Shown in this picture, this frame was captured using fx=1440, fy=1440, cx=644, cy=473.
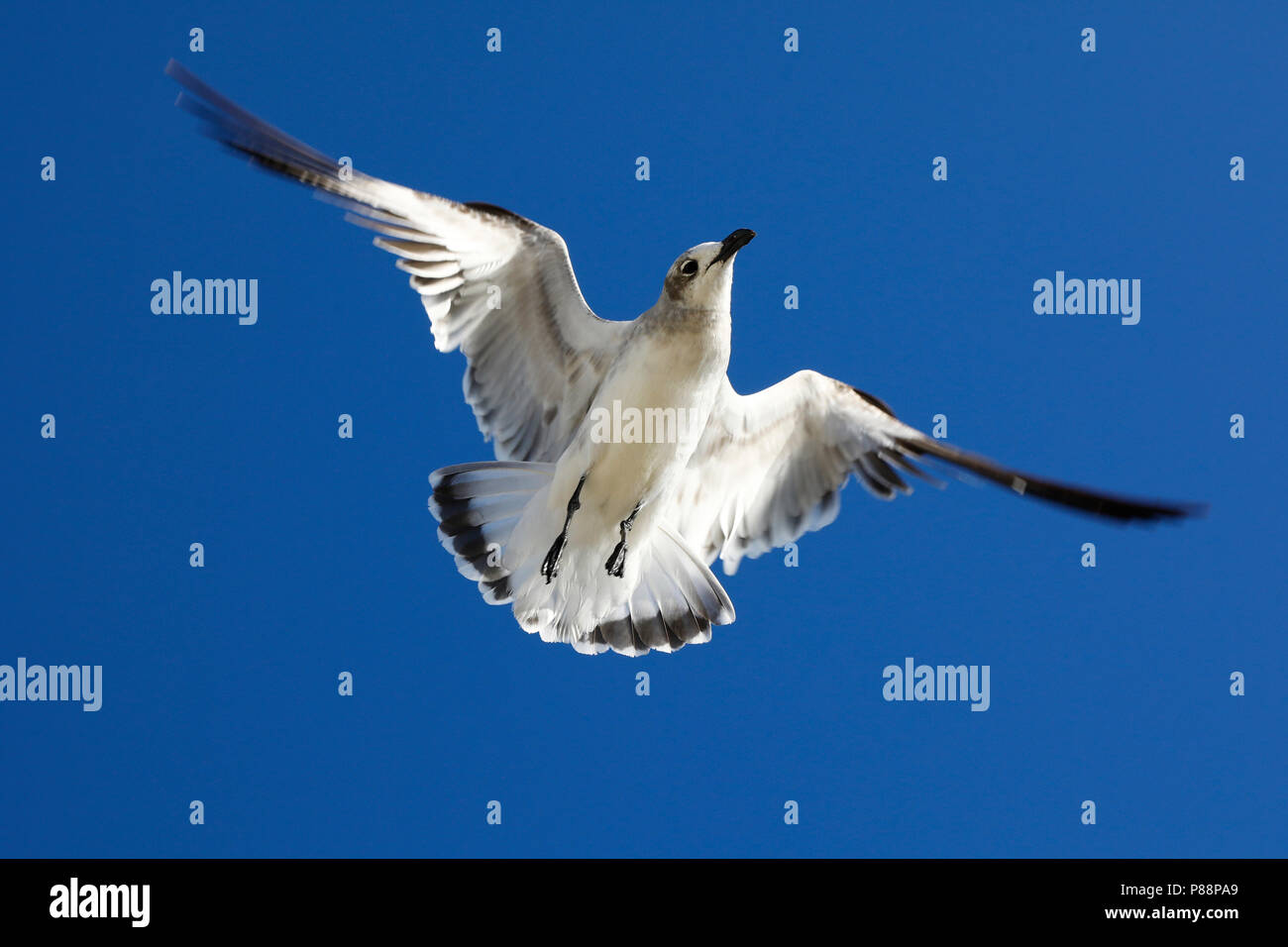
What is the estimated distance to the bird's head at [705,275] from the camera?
554 cm

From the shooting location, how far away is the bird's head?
5.54 m

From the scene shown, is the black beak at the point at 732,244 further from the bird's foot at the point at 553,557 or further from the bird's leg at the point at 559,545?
the bird's foot at the point at 553,557

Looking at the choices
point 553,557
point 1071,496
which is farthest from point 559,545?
point 1071,496

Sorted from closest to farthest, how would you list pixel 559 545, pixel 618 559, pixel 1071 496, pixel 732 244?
pixel 1071 496
pixel 732 244
pixel 559 545
pixel 618 559

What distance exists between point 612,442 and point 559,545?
0.50 m

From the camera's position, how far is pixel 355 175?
5.29 m

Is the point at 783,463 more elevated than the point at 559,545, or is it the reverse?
the point at 783,463

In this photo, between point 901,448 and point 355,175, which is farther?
point 901,448

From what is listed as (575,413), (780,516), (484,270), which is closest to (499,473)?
(575,413)

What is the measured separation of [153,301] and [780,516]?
309cm

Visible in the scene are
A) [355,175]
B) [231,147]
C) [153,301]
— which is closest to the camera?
[231,147]

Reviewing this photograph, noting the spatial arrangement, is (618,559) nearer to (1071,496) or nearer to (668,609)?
(668,609)

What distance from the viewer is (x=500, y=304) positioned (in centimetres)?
591

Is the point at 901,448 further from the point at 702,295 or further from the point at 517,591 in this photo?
the point at 517,591
